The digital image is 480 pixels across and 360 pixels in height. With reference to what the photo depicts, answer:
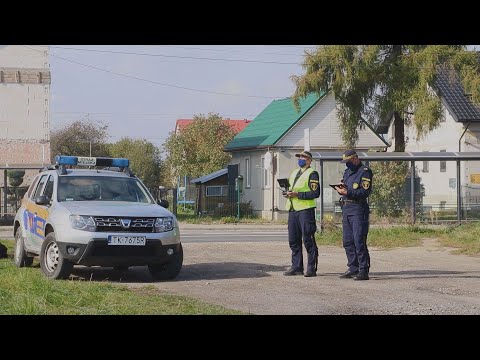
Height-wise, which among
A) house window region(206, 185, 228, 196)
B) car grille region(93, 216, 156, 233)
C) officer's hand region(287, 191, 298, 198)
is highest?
house window region(206, 185, 228, 196)

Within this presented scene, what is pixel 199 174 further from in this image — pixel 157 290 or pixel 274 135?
pixel 157 290

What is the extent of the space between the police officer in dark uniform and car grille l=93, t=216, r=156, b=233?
2929 mm

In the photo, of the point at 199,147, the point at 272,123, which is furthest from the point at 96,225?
the point at 199,147

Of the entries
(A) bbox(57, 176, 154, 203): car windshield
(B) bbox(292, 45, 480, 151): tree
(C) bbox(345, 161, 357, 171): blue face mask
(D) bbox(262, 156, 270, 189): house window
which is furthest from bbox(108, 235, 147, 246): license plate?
(D) bbox(262, 156, 270, 189): house window

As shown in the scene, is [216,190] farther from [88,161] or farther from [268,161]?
[88,161]

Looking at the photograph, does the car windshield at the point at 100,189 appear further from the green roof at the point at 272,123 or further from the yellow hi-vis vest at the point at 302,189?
the green roof at the point at 272,123

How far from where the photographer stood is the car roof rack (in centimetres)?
1346

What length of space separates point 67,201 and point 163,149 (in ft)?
157

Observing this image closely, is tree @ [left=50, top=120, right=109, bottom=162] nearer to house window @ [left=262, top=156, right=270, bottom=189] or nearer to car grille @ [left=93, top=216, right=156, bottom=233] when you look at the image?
house window @ [left=262, top=156, right=270, bottom=189]

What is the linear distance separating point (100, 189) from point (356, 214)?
410cm

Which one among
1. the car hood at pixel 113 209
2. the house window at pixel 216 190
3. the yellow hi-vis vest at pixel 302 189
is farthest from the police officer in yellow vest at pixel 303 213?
the house window at pixel 216 190

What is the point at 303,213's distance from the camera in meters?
12.7
